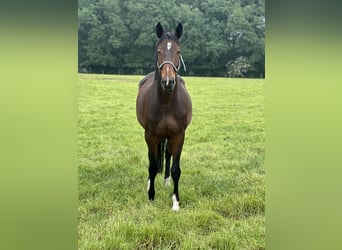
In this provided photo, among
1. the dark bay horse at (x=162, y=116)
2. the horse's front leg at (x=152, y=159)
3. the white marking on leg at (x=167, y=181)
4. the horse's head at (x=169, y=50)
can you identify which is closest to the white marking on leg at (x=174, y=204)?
the dark bay horse at (x=162, y=116)

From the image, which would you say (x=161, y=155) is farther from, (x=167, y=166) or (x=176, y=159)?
(x=176, y=159)

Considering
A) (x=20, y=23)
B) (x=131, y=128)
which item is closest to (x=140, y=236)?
(x=131, y=128)

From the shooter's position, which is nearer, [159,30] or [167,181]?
[159,30]

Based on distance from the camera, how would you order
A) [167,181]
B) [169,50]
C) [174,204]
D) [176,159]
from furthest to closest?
1. [167,181]
2. [176,159]
3. [174,204]
4. [169,50]

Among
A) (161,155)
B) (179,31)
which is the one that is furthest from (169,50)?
(161,155)

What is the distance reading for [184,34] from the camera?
1.62 meters

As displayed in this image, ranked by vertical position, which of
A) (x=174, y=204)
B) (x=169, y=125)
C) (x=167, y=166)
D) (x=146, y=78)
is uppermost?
(x=146, y=78)

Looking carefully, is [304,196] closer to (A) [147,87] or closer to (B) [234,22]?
(B) [234,22]

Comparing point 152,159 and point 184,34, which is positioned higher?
point 184,34

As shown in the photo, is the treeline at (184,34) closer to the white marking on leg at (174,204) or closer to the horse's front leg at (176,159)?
the horse's front leg at (176,159)

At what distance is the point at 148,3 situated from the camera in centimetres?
152

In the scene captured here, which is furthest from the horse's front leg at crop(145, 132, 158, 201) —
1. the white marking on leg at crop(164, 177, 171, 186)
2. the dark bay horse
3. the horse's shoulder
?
the horse's shoulder

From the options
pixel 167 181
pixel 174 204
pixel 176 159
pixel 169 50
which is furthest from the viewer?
pixel 167 181

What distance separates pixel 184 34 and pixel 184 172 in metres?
0.69
